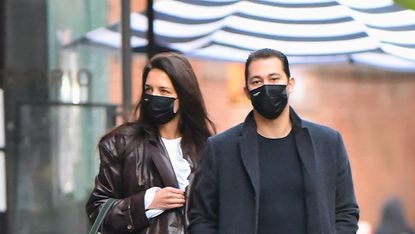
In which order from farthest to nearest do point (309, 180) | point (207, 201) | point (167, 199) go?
point (167, 199) → point (207, 201) → point (309, 180)

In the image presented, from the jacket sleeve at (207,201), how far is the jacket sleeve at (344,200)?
0.47 meters

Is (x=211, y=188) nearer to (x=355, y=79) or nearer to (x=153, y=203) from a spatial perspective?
(x=153, y=203)

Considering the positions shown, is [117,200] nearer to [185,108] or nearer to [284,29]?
[185,108]

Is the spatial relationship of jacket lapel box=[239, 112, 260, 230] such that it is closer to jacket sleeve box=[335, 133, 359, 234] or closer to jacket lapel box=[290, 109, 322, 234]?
jacket lapel box=[290, 109, 322, 234]

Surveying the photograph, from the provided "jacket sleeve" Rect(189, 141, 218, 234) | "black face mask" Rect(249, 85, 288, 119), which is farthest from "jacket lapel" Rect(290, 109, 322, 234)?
"jacket sleeve" Rect(189, 141, 218, 234)

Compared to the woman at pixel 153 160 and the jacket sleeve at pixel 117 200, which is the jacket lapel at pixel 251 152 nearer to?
the woman at pixel 153 160

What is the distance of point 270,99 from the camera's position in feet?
10.6

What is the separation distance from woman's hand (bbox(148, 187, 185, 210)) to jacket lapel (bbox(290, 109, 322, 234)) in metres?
0.56

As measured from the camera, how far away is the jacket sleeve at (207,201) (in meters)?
3.34

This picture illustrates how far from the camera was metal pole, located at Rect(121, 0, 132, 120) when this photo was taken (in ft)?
18.6

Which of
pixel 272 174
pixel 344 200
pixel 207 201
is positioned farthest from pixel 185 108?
pixel 344 200

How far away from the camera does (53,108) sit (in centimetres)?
596

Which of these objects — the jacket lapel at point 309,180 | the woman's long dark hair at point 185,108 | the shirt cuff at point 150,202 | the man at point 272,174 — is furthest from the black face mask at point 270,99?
the shirt cuff at point 150,202

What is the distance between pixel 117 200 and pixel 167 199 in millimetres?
229
